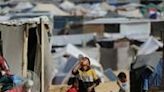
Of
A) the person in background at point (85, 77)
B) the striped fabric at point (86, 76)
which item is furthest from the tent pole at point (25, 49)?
the striped fabric at point (86, 76)

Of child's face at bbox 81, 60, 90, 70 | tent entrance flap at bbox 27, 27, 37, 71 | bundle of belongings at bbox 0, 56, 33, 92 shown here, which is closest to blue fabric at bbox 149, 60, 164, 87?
child's face at bbox 81, 60, 90, 70

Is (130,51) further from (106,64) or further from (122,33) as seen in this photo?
(122,33)

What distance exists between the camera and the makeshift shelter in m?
10.2

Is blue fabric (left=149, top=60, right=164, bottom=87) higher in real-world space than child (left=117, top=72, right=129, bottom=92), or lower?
lower

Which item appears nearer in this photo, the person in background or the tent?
the person in background

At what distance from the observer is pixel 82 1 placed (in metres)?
64.6

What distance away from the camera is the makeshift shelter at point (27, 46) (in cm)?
1023

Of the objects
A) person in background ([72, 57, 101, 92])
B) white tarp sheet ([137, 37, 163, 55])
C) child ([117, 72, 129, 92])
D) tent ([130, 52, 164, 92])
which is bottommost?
white tarp sheet ([137, 37, 163, 55])

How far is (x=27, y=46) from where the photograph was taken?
10.3 metres

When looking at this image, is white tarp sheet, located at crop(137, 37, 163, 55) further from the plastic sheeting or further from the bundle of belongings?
the bundle of belongings

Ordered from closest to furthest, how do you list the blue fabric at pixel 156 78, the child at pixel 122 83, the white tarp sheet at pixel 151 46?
the child at pixel 122 83
the blue fabric at pixel 156 78
the white tarp sheet at pixel 151 46

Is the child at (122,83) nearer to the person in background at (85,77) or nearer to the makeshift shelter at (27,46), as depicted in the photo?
the person in background at (85,77)

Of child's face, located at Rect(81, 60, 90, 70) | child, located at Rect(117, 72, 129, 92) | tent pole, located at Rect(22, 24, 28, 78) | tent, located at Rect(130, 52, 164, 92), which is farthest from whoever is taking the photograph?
tent, located at Rect(130, 52, 164, 92)

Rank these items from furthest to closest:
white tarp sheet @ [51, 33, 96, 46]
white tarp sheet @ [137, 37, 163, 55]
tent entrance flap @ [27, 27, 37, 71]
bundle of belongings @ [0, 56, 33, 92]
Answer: white tarp sheet @ [51, 33, 96, 46] < white tarp sheet @ [137, 37, 163, 55] < tent entrance flap @ [27, 27, 37, 71] < bundle of belongings @ [0, 56, 33, 92]
